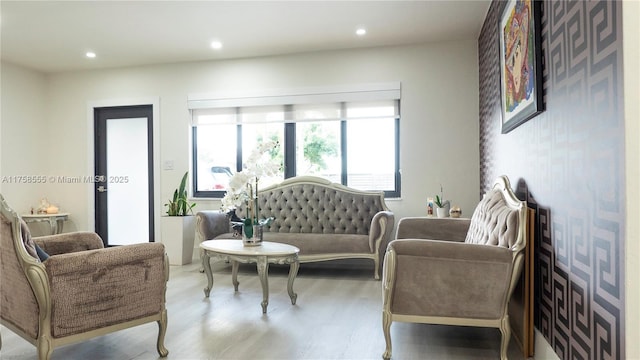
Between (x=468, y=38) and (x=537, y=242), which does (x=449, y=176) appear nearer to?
(x=468, y=38)

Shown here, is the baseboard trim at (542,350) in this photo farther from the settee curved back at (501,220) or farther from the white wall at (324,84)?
the white wall at (324,84)

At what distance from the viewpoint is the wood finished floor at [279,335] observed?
7.11 ft

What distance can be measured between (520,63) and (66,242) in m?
3.01

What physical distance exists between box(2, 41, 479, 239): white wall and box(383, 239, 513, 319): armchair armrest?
2.63 metres

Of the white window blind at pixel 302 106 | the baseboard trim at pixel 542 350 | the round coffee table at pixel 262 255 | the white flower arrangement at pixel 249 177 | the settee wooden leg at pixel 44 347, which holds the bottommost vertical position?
the baseboard trim at pixel 542 350

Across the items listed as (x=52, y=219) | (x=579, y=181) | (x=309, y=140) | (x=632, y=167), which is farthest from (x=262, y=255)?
(x=52, y=219)

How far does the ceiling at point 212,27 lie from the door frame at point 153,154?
0.59m

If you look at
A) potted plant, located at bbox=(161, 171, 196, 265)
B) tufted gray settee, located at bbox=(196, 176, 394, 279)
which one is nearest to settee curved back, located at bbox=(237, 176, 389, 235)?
tufted gray settee, located at bbox=(196, 176, 394, 279)

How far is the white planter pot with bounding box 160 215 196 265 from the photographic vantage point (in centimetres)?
470

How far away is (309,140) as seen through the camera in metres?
5.00

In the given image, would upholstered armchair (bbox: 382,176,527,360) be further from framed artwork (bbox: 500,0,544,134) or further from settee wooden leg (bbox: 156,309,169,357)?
settee wooden leg (bbox: 156,309,169,357)

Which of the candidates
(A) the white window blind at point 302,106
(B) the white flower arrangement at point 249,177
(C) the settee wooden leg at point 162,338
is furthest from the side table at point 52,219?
(C) the settee wooden leg at point 162,338

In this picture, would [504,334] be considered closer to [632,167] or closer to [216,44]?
[632,167]

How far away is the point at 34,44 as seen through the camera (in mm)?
4617
